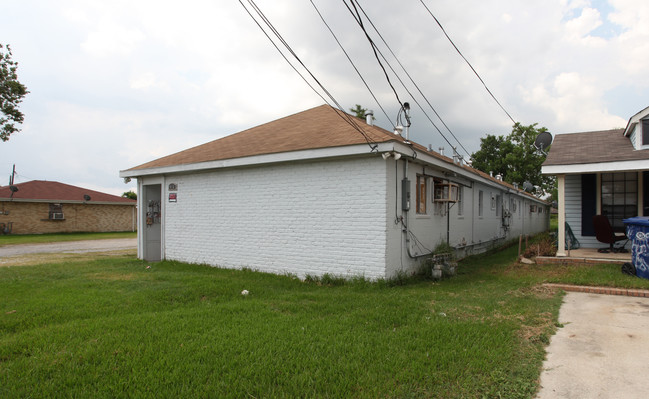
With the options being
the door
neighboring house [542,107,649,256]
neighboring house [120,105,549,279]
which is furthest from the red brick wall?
neighboring house [542,107,649,256]

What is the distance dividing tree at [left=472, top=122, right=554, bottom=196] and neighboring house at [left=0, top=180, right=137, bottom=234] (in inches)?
1220

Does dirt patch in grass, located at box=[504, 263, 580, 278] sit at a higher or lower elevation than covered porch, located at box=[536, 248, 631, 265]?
lower

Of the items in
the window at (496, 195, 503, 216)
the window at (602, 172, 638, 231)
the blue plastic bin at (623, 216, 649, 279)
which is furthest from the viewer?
the window at (496, 195, 503, 216)

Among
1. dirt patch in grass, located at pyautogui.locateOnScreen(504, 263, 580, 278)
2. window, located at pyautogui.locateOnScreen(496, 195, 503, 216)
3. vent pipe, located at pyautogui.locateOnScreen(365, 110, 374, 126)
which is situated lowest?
dirt patch in grass, located at pyautogui.locateOnScreen(504, 263, 580, 278)

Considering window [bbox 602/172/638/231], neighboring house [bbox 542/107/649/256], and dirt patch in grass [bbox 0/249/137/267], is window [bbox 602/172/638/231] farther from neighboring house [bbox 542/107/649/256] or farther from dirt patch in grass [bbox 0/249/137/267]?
dirt patch in grass [bbox 0/249/137/267]

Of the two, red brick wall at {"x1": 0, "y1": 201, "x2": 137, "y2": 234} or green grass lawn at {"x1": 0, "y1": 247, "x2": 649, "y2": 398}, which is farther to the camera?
red brick wall at {"x1": 0, "y1": 201, "x2": 137, "y2": 234}

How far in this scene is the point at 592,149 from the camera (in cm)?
993

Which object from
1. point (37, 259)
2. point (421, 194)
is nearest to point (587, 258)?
point (421, 194)

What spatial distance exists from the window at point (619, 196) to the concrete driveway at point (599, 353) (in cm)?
539

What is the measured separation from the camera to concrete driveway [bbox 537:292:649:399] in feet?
10.4

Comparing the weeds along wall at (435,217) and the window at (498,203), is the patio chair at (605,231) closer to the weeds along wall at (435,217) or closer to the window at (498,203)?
the weeds along wall at (435,217)

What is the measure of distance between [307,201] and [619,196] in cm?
A: 853

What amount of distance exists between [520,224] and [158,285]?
20.7 m

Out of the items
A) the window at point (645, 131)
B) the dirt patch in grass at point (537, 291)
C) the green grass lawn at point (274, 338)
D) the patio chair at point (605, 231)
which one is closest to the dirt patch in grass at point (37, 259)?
the green grass lawn at point (274, 338)
